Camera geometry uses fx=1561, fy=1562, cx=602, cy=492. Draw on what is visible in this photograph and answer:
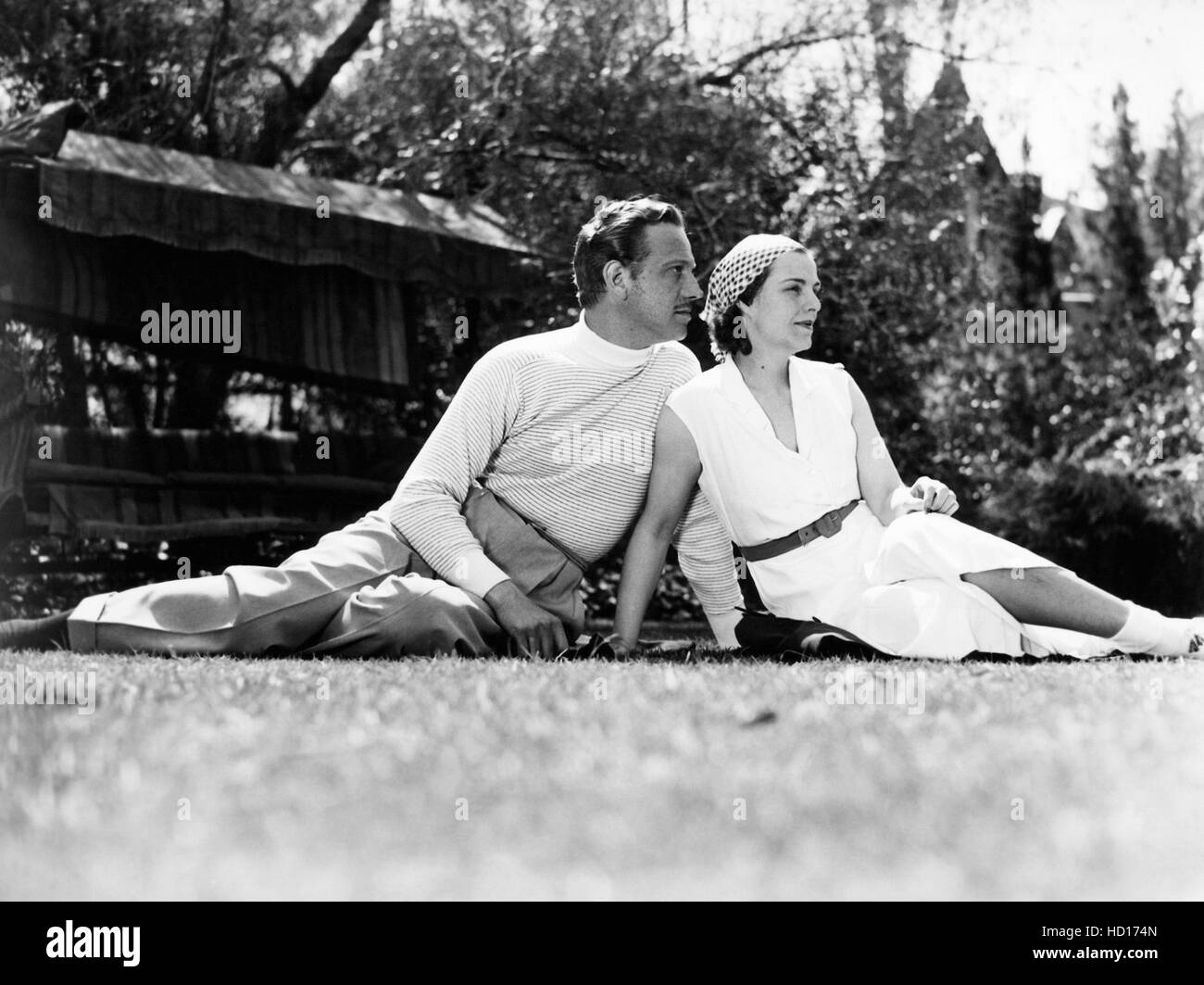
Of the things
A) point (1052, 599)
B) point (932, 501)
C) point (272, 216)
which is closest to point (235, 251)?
point (272, 216)

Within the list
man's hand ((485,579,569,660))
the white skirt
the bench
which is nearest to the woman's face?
the white skirt

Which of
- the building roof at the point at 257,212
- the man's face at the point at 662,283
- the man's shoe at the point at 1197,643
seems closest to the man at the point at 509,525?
the man's face at the point at 662,283

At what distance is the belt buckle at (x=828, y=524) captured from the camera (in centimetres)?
562

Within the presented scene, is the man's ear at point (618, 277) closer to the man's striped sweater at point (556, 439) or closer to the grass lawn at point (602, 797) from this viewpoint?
the man's striped sweater at point (556, 439)

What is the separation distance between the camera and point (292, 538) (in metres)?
11.9

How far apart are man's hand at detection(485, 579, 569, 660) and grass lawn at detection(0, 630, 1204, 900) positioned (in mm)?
1352

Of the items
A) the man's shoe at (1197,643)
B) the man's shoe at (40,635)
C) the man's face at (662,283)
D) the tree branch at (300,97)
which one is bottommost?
the man's shoe at (1197,643)

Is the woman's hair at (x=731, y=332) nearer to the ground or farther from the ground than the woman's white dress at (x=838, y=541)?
farther from the ground

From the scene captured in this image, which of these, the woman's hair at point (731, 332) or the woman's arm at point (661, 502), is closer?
the woman's arm at point (661, 502)

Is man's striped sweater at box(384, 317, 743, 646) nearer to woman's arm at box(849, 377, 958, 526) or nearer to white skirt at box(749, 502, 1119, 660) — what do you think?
woman's arm at box(849, 377, 958, 526)

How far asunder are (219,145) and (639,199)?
831 centimetres

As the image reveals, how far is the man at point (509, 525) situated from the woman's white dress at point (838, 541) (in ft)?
0.97
